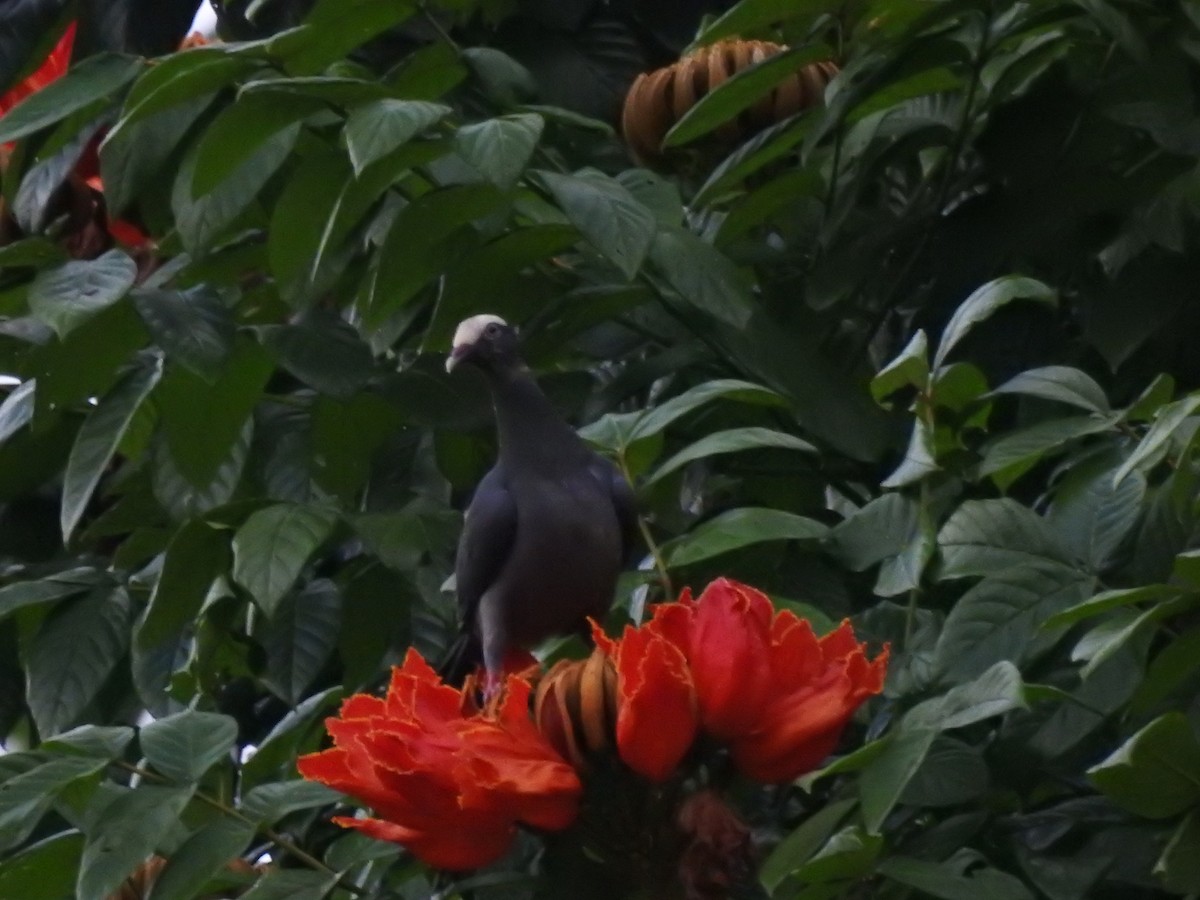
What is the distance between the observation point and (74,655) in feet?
8.32

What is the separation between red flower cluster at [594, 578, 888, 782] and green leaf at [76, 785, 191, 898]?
480 millimetres

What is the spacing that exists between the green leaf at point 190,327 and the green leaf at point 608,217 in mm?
372

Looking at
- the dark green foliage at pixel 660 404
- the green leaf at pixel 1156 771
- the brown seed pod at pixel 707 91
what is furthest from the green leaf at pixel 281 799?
the brown seed pod at pixel 707 91

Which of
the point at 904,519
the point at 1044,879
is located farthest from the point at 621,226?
the point at 1044,879

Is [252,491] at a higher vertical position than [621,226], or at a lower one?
lower

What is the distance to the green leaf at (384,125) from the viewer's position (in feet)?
7.20

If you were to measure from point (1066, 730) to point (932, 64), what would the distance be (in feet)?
2.69

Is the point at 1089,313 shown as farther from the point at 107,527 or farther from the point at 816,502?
the point at 107,527

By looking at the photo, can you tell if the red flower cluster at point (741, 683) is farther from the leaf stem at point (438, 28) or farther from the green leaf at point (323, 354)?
the leaf stem at point (438, 28)

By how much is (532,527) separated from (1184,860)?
0.83 metres

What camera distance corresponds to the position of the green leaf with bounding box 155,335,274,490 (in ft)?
8.02

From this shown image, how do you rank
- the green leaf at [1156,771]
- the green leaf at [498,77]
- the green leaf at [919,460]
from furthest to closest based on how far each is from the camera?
1. the green leaf at [498,77]
2. the green leaf at [919,460]
3. the green leaf at [1156,771]

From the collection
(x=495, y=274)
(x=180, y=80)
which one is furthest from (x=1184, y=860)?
(x=180, y=80)

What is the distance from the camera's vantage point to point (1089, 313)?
2.61m
